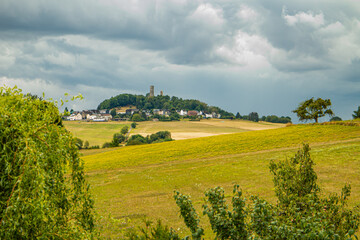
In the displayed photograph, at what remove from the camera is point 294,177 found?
1162cm

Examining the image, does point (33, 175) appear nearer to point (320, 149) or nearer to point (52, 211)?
point (52, 211)

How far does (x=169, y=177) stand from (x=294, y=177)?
111ft

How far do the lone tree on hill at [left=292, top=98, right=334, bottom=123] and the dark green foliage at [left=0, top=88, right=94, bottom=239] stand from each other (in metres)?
88.2

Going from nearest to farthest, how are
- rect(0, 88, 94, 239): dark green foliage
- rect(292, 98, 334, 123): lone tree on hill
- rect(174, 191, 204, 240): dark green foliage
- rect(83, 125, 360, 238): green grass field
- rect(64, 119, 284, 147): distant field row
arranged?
rect(0, 88, 94, 239): dark green foliage
rect(174, 191, 204, 240): dark green foliage
rect(83, 125, 360, 238): green grass field
rect(292, 98, 334, 123): lone tree on hill
rect(64, 119, 284, 147): distant field row

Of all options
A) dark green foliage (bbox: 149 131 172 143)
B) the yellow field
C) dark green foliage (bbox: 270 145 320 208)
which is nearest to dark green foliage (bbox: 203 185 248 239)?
dark green foliage (bbox: 270 145 320 208)

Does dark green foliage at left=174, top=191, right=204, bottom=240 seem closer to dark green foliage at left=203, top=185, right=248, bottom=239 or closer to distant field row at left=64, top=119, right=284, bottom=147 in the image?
dark green foliage at left=203, top=185, right=248, bottom=239

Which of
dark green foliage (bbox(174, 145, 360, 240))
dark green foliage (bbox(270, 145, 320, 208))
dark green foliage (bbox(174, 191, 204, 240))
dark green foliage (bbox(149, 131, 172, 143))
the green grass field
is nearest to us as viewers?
dark green foliage (bbox(174, 145, 360, 240))

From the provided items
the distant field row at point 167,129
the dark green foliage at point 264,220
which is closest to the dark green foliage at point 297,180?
the dark green foliage at point 264,220

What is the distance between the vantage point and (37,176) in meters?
7.34

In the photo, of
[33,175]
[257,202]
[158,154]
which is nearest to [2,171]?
[33,175]

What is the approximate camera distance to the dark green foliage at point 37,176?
7211mm

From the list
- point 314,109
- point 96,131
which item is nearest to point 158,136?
point 96,131

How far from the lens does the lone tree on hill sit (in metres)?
88.8

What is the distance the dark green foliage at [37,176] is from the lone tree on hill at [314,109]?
289 feet
